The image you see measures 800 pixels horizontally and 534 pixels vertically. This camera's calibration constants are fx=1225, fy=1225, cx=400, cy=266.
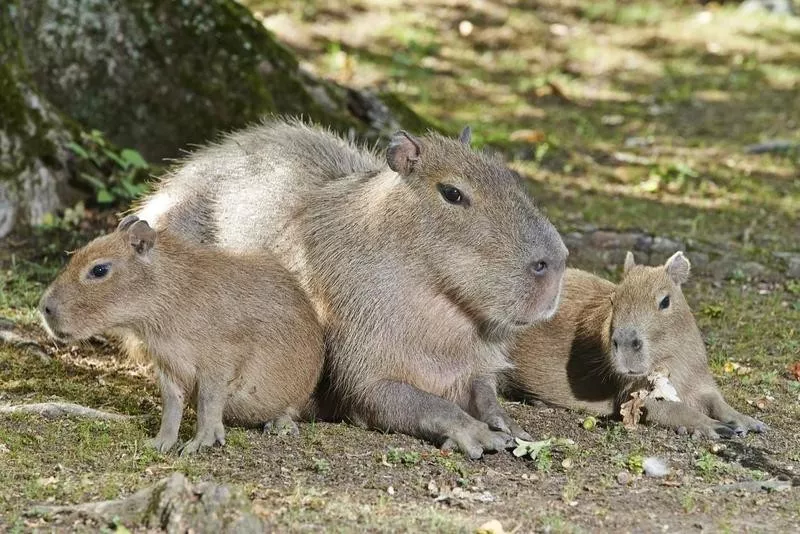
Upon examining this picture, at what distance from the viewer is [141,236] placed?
4.69 meters

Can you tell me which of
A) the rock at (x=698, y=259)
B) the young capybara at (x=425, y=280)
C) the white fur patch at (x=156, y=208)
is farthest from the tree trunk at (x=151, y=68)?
the young capybara at (x=425, y=280)

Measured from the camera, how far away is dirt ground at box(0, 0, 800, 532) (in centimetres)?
405

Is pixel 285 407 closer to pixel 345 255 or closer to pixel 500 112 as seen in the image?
pixel 345 255

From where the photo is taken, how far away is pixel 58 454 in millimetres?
4414

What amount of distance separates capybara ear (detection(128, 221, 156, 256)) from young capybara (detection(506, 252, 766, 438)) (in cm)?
171

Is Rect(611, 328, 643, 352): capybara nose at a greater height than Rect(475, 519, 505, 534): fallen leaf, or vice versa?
Rect(611, 328, 643, 352): capybara nose

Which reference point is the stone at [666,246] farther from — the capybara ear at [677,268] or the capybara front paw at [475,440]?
the capybara front paw at [475,440]

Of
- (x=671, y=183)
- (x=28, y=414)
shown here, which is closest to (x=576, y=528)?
(x=28, y=414)

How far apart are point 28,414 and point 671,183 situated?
229 inches

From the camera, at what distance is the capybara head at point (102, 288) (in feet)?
15.1

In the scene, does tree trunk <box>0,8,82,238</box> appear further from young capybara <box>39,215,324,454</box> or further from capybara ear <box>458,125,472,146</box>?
capybara ear <box>458,125,472,146</box>

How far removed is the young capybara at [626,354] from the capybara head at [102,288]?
172 centimetres

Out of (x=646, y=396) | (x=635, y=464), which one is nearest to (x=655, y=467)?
(x=635, y=464)

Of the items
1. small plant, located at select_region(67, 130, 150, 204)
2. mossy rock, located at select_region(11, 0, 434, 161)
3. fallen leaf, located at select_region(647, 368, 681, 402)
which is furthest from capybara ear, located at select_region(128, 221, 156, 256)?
mossy rock, located at select_region(11, 0, 434, 161)
